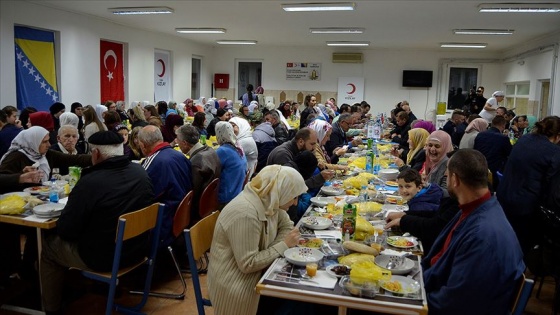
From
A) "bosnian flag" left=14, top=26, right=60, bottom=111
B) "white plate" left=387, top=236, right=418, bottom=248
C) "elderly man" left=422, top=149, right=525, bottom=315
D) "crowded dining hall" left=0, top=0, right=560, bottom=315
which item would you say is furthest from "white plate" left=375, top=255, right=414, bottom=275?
"bosnian flag" left=14, top=26, right=60, bottom=111

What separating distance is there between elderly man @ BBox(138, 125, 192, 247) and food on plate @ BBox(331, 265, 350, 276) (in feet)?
5.96

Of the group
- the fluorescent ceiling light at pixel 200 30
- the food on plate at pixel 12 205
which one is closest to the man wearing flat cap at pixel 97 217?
the food on plate at pixel 12 205

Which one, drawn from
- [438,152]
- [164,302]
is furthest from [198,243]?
[438,152]

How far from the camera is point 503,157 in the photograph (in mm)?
6047

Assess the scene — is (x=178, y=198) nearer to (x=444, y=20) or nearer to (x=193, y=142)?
(x=193, y=142)

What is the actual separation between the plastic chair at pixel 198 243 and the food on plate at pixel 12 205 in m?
1.47

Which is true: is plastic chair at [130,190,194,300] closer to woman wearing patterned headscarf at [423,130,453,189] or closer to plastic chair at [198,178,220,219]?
plastic chair at [198,178,220,219]

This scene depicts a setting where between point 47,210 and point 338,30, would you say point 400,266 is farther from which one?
point 338,30

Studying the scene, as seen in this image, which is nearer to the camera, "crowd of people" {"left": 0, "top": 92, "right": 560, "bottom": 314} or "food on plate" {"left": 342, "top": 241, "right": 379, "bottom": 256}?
"crowd of people" {"left": 0, "top": 92, "right": 560, "bottom": 314}

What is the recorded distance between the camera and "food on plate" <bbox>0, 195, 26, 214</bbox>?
10.2ft

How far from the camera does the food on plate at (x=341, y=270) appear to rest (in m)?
2.23

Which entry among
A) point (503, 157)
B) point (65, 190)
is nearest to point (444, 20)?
point (503, 157)

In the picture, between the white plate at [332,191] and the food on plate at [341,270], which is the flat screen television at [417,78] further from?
the food on plate at [341,270]

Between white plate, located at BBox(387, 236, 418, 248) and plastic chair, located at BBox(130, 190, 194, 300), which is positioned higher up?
white plate, located at BBox(387, 236, 418, 248)
